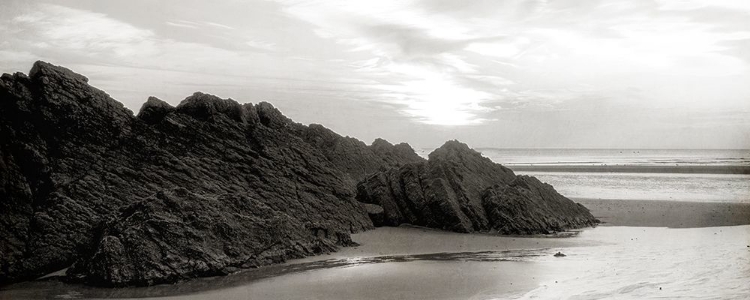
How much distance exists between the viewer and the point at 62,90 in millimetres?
15633

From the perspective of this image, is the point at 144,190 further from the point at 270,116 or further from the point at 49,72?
the point at 270,116

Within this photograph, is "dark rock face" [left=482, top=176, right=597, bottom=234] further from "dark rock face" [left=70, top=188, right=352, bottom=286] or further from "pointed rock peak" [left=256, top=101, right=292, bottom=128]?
"pointed rock peak" [left=256, top=101, right=292, bottom=128]

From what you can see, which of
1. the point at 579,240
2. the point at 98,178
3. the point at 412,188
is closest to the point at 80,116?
the point at 98,178

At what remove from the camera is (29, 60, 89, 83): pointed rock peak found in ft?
50.8

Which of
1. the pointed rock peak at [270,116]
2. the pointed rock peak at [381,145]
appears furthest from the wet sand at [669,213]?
the pointed rock peak at [270,116]

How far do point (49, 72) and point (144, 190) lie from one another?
13.5 feet

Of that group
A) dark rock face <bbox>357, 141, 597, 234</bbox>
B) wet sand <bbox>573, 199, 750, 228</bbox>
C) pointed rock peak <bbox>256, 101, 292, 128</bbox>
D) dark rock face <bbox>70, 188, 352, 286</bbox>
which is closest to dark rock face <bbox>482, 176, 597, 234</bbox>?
dark rock face <bbox>357, 141, 597, 234</bbox>

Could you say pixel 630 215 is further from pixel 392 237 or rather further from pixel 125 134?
pixel 125 134

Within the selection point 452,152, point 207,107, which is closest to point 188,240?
point 207,107

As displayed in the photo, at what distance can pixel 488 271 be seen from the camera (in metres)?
14.0

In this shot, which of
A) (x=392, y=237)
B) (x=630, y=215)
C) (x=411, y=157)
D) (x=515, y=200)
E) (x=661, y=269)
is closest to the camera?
(x=661, y=269)

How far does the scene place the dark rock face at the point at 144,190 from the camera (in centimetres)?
1296

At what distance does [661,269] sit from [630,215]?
1340cm

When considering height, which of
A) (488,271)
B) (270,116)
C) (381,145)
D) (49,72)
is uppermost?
(49,72)
